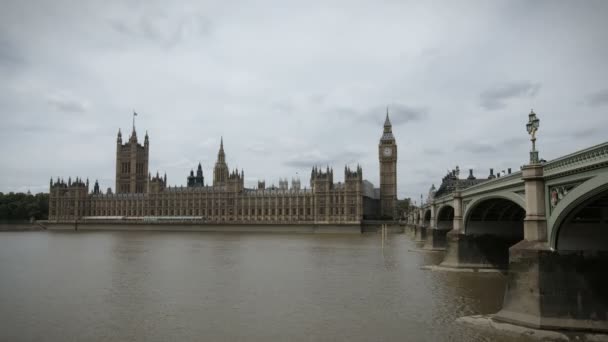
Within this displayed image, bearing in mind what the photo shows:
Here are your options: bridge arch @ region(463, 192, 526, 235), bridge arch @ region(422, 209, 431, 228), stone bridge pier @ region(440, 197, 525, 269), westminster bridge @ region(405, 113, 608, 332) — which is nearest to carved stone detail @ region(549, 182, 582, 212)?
westminster bridge @ region(405, 113, 608, 332)

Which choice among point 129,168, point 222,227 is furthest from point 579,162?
point 129,168

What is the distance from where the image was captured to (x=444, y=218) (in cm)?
5791

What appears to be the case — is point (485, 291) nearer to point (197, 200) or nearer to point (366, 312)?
point (366, 312)

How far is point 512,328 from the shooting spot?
1942cm

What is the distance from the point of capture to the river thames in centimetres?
2020

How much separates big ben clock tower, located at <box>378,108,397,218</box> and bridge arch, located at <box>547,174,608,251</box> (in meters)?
112

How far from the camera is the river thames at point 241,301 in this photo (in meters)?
20.2

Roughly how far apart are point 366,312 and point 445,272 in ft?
49.6

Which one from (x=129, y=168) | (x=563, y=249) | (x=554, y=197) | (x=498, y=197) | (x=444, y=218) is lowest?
(x=563, y=249)

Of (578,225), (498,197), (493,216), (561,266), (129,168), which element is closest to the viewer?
(561,266)

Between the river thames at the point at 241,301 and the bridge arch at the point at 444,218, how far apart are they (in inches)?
491

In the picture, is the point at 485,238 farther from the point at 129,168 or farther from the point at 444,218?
the point at 129,168

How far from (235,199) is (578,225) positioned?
375ft

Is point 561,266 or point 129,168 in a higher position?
point 129,168
